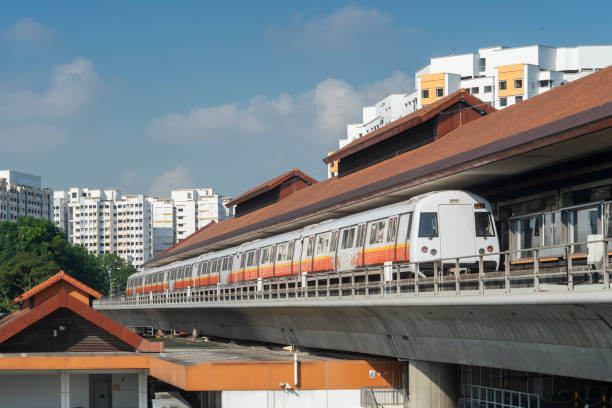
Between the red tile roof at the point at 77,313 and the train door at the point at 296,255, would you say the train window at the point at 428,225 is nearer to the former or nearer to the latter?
the train door at the point at 296,255

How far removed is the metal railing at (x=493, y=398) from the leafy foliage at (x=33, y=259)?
95970mm

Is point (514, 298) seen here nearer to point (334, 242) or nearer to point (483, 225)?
point (483, 225)

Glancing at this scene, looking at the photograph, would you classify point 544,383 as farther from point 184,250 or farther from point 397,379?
point 184,250

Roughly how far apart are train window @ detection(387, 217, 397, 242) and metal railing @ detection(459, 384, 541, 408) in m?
5.48

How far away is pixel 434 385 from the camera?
27.0 metres

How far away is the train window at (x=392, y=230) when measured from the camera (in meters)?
30.0

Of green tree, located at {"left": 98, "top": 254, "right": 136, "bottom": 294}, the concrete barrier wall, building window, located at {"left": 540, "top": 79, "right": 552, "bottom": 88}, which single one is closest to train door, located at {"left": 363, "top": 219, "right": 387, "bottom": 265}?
the concrete barrier wall

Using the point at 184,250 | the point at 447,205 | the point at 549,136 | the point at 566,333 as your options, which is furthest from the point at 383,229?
the point at 184,250

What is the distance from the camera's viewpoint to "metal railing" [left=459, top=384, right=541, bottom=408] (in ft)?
87.1

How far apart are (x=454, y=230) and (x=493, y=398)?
17.7 feet

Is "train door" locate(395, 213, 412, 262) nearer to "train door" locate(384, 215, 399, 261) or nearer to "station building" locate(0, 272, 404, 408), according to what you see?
"train door" locate(384, 215, 399, 261)

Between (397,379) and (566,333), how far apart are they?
10.8 meters

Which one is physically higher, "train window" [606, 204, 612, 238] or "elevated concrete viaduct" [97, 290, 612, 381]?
"train window" [606, 204, 612, 238]

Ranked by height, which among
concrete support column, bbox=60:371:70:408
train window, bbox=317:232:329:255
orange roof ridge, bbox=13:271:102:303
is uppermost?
train window, bbox=317:232:329:255
